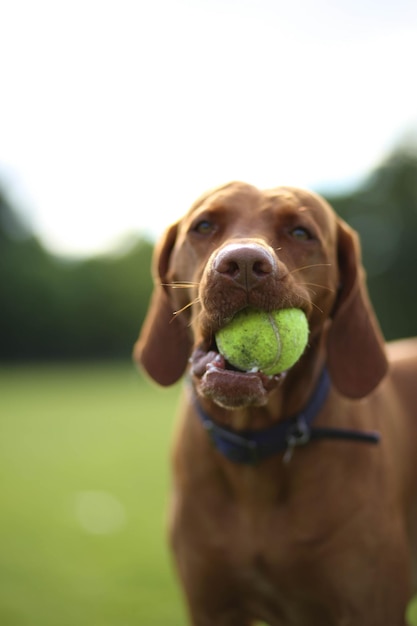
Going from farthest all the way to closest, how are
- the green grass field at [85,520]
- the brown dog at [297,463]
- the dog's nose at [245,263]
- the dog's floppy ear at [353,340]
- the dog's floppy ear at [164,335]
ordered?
the green grass field at [85,520], the dog's floppy ear at [164,335], the dog's floppy ear at [353,340], the brown dog at [297,463], the dog's nose at [245,263]

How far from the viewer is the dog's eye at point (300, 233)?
298cm

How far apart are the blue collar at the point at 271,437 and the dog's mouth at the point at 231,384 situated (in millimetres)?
392

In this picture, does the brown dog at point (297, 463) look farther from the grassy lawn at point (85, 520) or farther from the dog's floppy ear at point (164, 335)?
the grassy lawn at point (85, 520)

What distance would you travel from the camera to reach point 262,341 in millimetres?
2576

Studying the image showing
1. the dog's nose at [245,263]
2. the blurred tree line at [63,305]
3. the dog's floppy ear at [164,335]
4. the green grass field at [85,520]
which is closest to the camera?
the dog's nose at [245,263]

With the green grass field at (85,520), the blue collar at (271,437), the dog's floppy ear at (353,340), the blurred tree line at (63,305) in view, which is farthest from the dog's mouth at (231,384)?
the blurred tree line at (63,305)

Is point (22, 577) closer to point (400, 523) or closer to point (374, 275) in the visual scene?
point (400, 523)

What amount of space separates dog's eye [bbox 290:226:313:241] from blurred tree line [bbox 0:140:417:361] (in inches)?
1098

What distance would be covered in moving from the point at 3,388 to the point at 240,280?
57.8 feet

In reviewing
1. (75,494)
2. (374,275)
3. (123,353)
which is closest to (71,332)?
(123,353)

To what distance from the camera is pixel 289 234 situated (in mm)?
2979

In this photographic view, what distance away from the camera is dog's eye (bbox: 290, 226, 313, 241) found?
298cm

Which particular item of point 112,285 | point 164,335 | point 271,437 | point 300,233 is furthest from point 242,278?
point 112,285

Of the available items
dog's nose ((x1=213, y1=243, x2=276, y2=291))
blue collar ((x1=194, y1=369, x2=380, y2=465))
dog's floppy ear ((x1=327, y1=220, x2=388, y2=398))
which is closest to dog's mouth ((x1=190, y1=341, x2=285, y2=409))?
dog's nose ((x1=213, y1=243, x2=276, y2=291))
